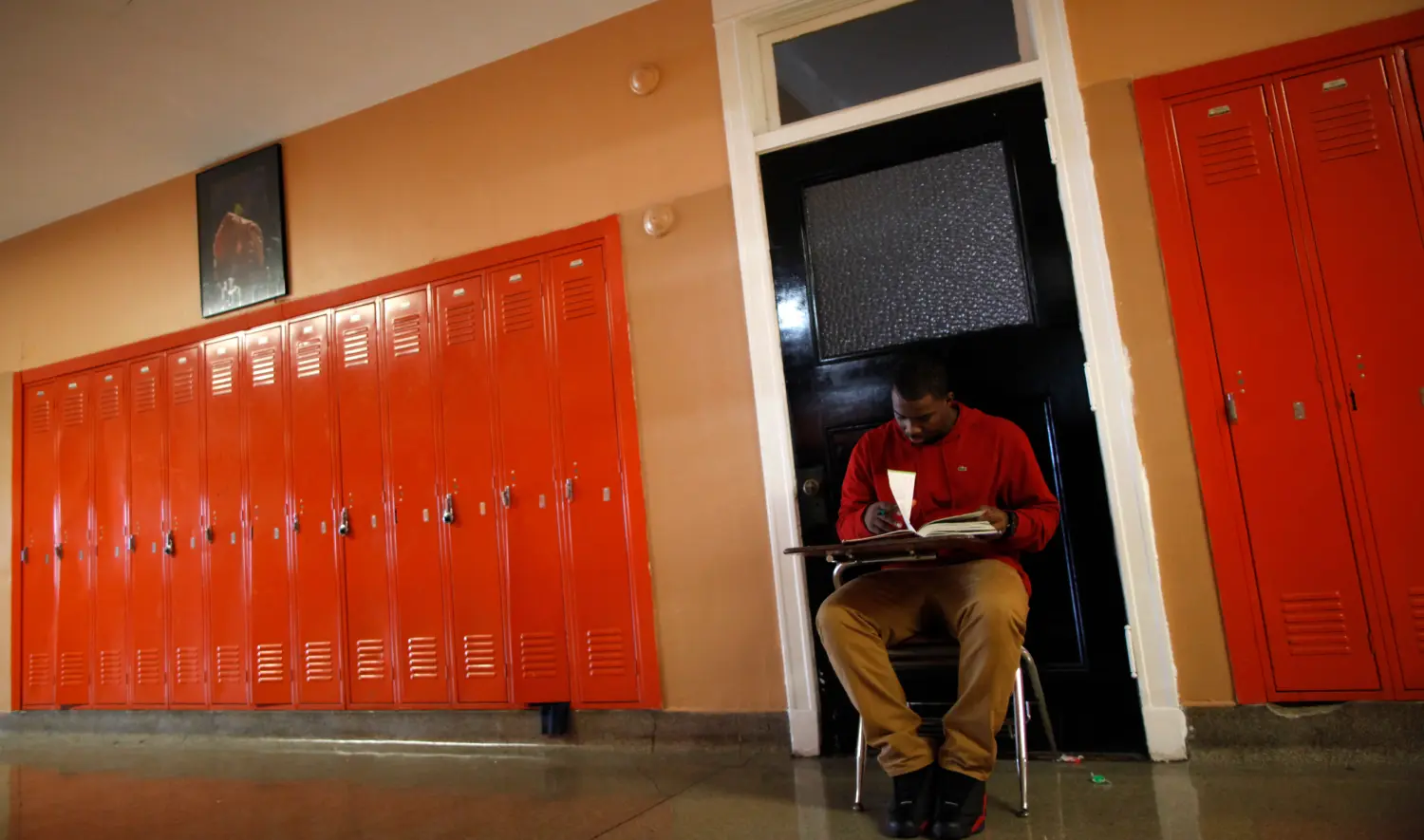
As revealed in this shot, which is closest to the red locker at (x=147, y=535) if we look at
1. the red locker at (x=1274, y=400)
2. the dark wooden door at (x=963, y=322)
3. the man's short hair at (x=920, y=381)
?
the dark wooden door at (x=963, y=322)

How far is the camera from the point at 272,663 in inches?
155

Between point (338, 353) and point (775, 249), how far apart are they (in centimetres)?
216

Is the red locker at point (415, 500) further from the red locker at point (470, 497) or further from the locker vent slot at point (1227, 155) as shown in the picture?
the locker vent slot at point (1227, 155)

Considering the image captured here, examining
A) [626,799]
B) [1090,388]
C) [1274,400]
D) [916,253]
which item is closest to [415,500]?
[626,799]

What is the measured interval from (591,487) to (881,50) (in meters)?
1.95

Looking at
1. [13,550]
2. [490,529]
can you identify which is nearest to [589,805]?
[490,529]

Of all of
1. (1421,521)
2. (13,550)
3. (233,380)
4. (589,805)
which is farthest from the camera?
(13,550)

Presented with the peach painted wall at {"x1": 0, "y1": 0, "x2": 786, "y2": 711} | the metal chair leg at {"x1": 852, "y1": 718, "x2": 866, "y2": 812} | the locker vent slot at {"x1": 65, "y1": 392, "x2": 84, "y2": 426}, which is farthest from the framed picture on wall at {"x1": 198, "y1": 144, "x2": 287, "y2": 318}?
the metal chair leg at {"x1": 852, "y1": 718, "x2": 866, "y2": 812}

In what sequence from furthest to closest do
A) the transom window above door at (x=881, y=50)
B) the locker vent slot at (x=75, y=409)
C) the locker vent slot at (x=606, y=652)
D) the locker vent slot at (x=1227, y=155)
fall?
the locker vent slot at (x=75, y=409), the locker vent slot at (x=606, y=652), the transom window above door at (x=881, y=50), the locker vent slot at (x=1227, y=155)

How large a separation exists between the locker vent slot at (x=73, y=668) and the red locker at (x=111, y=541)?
93 mm

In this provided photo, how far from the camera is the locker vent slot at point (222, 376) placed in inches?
167

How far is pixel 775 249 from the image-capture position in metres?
3.11

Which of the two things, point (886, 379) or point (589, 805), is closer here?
point (589, 805)

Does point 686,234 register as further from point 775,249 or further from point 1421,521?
point 1421,521
